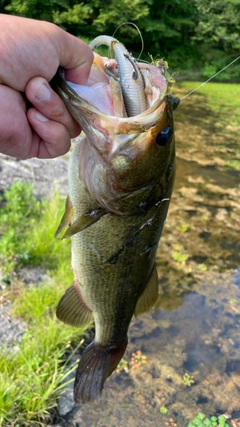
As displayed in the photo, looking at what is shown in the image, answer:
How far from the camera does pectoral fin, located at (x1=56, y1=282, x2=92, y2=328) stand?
2105 millimetres

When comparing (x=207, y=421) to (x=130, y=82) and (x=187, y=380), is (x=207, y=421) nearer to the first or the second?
(x=187, y=380)

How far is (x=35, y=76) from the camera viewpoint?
141cm

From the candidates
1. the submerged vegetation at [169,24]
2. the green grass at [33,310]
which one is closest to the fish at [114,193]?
the green grass at [33,310]

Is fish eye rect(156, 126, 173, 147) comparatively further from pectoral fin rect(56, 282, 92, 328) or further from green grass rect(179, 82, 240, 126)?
green grass rect(179, 82, 240, 126)

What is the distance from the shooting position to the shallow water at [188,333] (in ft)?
11.0

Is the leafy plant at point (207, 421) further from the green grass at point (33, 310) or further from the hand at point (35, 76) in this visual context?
the hand at point (35, 76)

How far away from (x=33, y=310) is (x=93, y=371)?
4.69ft

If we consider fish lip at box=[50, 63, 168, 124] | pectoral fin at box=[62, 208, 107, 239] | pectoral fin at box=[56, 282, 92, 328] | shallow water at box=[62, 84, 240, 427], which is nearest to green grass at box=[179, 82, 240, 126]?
shallow water at box=[62, 84, 240, 427]

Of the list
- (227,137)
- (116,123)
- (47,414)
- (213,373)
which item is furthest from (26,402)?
(227,137)

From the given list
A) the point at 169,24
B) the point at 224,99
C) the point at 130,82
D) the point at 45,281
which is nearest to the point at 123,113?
the point at 130,82

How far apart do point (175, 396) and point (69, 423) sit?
97 cm

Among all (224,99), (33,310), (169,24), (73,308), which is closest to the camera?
(73,308)

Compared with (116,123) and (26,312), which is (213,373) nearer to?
(26,312)

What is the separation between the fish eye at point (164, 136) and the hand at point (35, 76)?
39 centimetres
